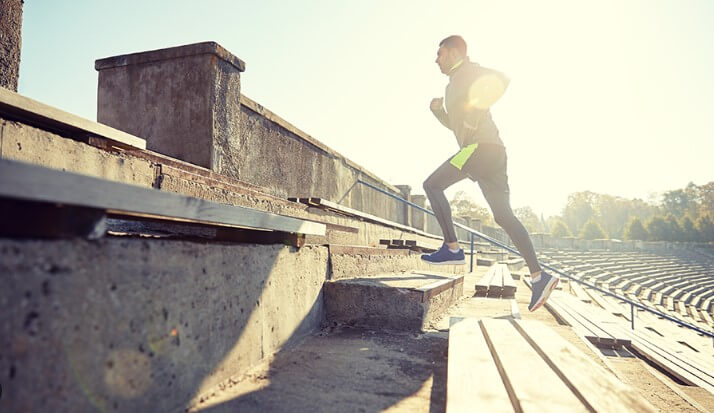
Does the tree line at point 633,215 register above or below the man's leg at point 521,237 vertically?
above

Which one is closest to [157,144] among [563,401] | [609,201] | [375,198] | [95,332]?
[95,332]

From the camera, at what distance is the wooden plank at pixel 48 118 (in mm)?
1419

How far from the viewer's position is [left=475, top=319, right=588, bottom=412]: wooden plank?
4.37ft

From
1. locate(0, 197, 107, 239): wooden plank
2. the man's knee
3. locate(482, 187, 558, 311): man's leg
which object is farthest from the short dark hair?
locate(0, 197, 107, 239): wooden plank

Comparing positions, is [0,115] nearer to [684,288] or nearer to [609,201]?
[684,288]

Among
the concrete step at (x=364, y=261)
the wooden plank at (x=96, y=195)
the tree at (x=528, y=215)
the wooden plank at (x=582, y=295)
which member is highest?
the tree at (x=528, y=215)

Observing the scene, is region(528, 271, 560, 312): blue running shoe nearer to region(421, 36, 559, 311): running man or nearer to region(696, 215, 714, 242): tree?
region(421, 36, 559, 311): running man

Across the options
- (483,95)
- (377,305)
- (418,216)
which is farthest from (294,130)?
(418,216)

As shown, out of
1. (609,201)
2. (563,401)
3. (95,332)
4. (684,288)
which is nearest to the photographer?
(95,332)

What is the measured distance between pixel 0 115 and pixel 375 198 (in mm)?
7233

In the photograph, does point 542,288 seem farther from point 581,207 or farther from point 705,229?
point 581,207

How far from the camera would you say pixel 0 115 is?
1444mm

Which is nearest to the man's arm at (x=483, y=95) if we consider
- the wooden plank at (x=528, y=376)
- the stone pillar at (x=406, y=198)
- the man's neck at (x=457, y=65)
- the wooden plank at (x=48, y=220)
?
the man's neck at (x=457, y=65)

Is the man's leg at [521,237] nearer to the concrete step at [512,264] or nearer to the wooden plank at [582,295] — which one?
the concrete step at [512,264]
